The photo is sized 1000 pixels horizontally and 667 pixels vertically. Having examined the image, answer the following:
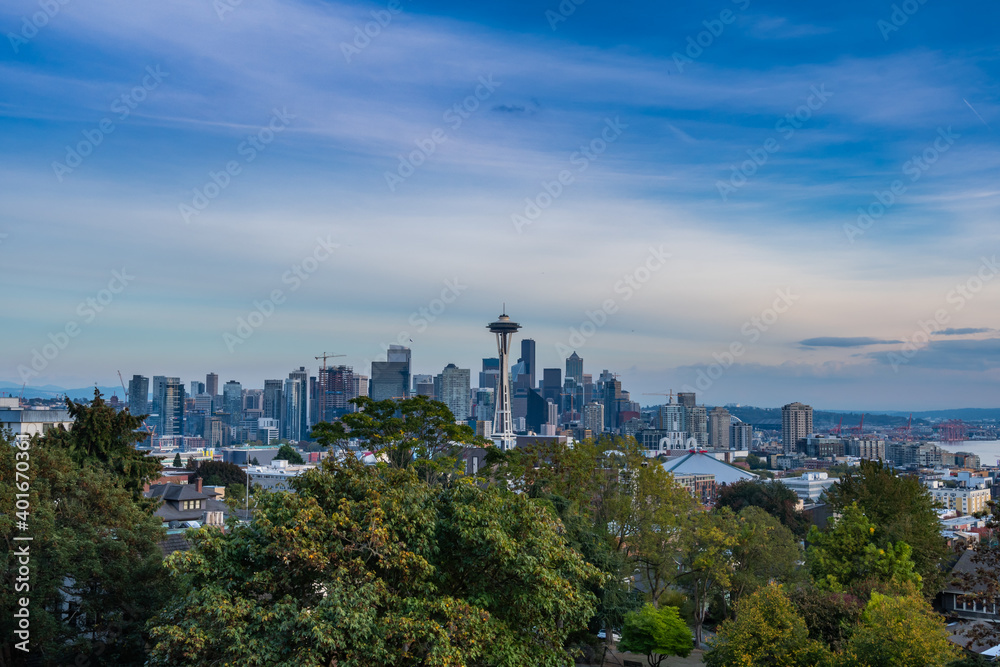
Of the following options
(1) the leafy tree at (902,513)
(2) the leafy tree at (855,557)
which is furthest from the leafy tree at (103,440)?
(1) the leafy tree at (902,513)

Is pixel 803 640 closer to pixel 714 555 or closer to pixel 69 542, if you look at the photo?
pixel 714 555

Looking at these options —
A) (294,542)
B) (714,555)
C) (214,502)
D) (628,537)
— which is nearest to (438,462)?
(628,537)

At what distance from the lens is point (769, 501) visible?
68.0 meters

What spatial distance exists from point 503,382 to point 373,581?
144 metres

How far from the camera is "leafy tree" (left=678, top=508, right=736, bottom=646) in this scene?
31.3 meters

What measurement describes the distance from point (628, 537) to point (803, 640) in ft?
41.7

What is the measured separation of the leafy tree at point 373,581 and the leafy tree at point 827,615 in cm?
933

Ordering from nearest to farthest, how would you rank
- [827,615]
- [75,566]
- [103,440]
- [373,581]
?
[373,581]
[75,566]
[827,615]
[103,440]

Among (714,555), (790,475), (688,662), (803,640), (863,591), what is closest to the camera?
(803,640)

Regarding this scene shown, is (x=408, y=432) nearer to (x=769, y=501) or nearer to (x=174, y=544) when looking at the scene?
(x=174, y=544)

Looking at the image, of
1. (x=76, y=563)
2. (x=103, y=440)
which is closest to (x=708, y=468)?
(x=103, y=440)

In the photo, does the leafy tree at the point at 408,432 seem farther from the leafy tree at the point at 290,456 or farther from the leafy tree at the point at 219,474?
the leafy tree at the point at 290,456

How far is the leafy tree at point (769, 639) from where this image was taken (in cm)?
1973

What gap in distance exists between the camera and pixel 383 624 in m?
13.6
